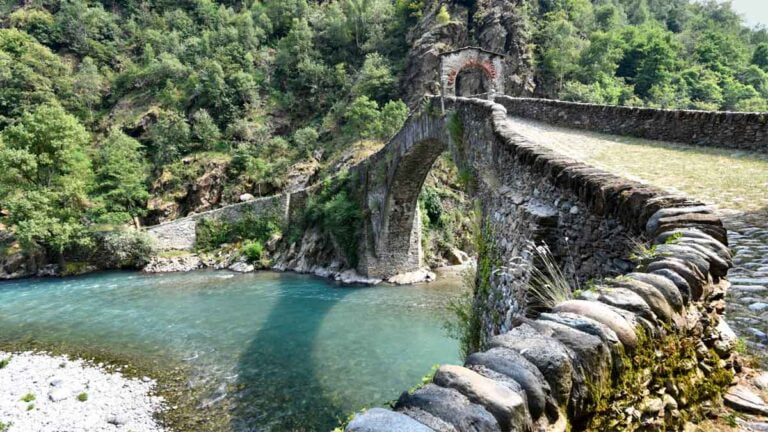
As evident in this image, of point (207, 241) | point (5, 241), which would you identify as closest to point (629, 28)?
point (207, 241)

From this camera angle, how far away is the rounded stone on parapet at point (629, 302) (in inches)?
63.9

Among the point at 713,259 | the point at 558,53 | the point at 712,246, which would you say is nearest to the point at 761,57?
the point at 558,53

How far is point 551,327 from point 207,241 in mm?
25946

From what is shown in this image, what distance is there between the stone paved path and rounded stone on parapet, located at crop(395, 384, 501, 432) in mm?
1693

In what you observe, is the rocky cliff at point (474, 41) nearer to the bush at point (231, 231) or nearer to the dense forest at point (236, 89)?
the dense forest at point (236, 89)

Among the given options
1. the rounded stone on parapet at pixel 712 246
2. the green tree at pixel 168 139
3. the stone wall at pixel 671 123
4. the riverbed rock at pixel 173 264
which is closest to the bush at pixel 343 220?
the riverbed rock at pixel 173 264

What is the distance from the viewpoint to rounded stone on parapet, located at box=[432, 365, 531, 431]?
1.19 meters

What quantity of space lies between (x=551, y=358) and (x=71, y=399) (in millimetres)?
11450

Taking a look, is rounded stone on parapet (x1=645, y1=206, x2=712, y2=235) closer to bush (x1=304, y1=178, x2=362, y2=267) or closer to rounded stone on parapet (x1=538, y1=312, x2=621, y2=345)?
rounded stone on parapet (x1=538, y1=312, x2=621, y2=345)

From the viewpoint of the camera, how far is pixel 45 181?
23.2 meters

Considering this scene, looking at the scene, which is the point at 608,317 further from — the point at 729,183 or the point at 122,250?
the point at 122,250

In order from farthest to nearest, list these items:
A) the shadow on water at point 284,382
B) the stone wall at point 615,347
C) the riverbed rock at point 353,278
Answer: the riverbed rock at point 353,278
the shadow on water at point 284,382
the stone wall at point 615,347

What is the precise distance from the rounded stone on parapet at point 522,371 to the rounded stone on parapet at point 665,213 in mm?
1554

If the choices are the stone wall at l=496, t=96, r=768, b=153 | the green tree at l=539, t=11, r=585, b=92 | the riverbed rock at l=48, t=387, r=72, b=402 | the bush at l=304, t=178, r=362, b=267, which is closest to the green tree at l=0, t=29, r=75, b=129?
the bush at l=304, t=178, r=362, b=267
